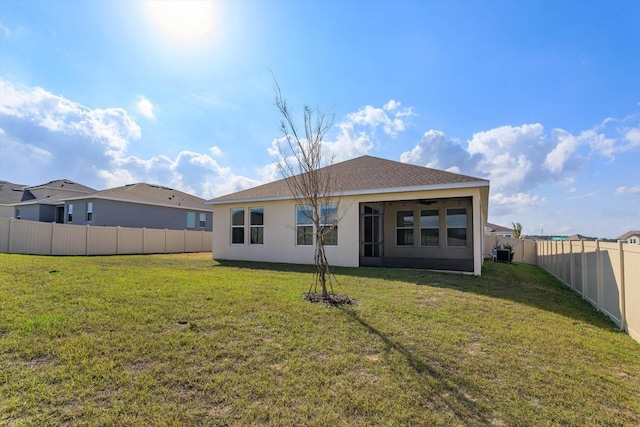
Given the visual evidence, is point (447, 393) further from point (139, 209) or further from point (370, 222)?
point (139, 209)

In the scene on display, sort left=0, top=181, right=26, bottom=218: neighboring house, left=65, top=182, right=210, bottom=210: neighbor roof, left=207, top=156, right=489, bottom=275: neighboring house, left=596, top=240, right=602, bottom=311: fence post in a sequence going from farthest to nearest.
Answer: left=0, top=181, right=26, bottom=218: neighboring house → left=65, top=182, right=210, bottom=210: neighbor roof → left=207, top=156, right=489, bottom=275: neighboring house → left=596, top=240, right=602, bottom=311: fence post

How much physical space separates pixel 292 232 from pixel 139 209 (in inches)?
543

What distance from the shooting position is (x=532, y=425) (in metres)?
2.54

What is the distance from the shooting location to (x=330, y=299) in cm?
603

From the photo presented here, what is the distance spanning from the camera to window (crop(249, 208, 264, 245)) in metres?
14.0

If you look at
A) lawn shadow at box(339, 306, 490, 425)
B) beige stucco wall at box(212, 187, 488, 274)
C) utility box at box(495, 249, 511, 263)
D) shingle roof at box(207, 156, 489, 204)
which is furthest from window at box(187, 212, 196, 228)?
lawn shadow at box(339, 306, 490, 425)

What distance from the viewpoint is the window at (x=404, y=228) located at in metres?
15.0

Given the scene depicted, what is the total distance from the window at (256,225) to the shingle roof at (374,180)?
0.73m

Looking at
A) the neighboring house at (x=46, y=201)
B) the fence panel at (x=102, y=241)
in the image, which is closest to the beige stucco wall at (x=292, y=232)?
the fence panel at (x=102, y=241)

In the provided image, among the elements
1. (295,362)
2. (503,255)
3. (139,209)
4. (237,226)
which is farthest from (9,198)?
(503,255)

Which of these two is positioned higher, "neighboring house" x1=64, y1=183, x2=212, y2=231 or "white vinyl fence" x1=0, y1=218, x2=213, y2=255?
"neighboring house" x1=64, y1=183, x2=212, y2=231

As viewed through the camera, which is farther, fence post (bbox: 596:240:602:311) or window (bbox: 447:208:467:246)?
window (bbox: 447:208:467:246)

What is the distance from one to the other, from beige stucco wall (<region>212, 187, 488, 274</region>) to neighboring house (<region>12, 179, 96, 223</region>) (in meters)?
14.7

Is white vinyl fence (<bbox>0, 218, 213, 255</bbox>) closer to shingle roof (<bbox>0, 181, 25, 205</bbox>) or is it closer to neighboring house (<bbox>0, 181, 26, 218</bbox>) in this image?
neighboring house (<bbox>0, 181, 26, 218</bbox>)
